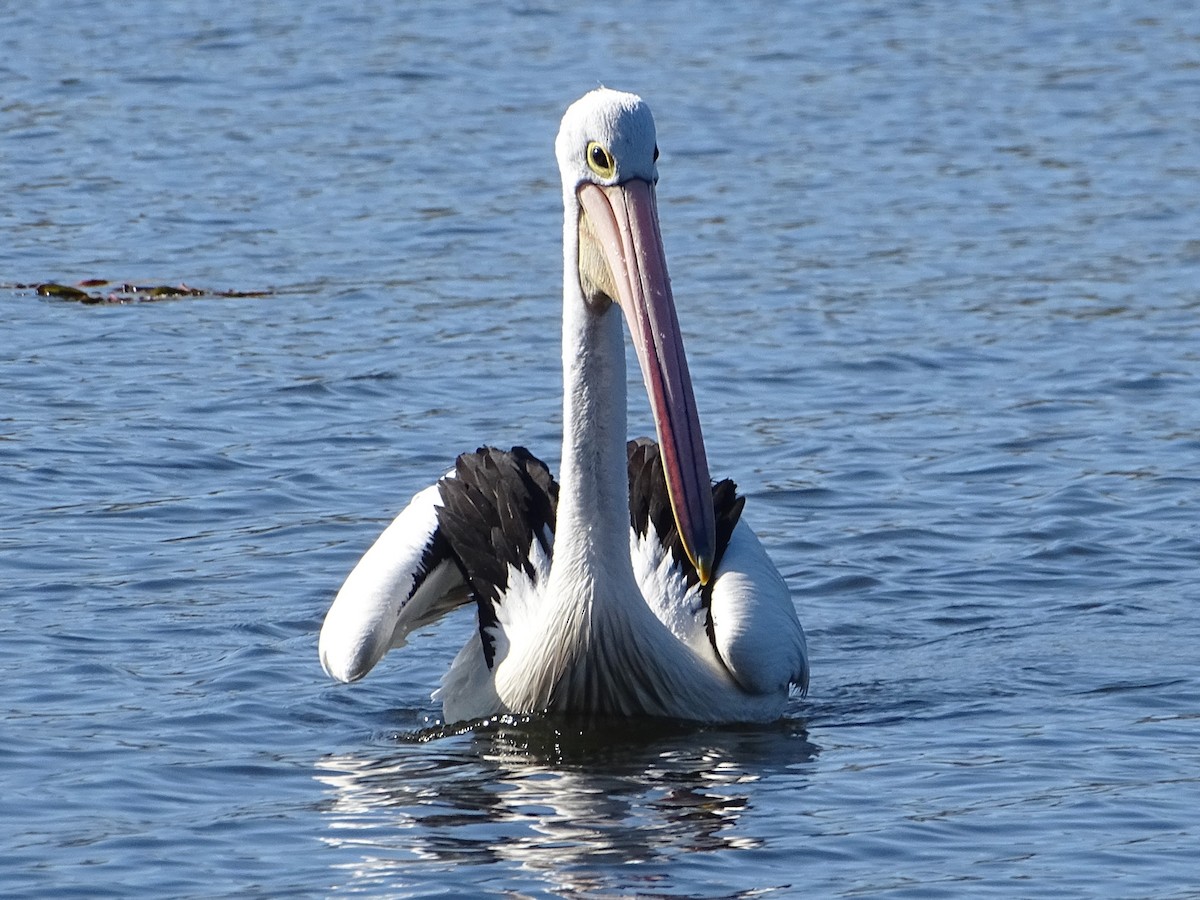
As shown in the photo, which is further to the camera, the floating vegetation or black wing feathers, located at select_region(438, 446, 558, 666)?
the floating vegetation

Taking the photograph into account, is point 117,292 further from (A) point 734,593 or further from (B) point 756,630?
(B) point 756,630

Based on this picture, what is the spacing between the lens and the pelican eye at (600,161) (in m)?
6.30

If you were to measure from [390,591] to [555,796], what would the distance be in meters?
0.94

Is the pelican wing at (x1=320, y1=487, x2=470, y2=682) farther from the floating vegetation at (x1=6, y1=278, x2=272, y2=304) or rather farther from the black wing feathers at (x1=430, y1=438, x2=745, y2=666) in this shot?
the floating vegetation at (x1=6, y1=278, x2=272, y2=304)

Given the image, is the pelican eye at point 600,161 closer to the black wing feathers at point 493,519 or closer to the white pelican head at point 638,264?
the white pelican head at point 638,264

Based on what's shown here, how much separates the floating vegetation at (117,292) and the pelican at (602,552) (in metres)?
5.28

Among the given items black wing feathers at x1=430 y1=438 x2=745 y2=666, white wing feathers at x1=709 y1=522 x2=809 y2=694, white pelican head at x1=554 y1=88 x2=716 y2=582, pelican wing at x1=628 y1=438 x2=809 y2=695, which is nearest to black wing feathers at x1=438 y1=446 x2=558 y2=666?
black wing feathers at x1=430 y1=438 x2=745 y2=666

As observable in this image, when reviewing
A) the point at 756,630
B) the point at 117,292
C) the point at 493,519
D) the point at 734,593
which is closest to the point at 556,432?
the point at 493,519

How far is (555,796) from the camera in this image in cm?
641

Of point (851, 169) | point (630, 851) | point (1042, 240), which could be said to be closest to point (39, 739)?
point (630, 851)

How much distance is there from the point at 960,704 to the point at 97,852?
8.99ft

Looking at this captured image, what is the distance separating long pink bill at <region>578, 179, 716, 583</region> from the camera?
6156 mm

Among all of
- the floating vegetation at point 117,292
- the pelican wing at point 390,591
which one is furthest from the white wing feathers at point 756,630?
the floating vegetation at point 117,292

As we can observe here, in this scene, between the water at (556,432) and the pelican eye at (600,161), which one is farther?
the pelican eye at (600,161)
